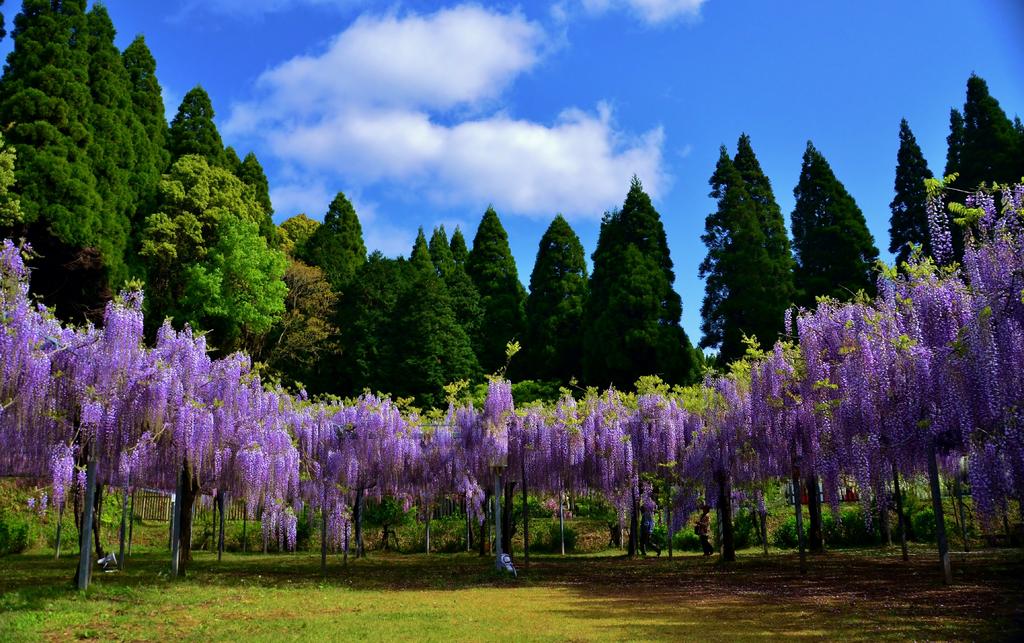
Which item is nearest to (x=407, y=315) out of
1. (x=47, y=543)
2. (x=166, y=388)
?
(x=47, y=543)

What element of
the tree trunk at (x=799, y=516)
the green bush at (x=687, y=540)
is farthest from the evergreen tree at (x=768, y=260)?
the tree trunk at (x=799, y=516)

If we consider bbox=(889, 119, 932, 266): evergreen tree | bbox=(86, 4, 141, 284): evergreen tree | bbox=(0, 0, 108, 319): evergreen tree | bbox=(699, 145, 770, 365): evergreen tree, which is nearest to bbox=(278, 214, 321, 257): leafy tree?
bbox=(86, 4, 141, 284): evergreen tree

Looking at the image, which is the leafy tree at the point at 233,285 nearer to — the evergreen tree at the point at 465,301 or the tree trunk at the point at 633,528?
the evergreen tree at the point at 465,301

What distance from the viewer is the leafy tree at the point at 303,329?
3584 cm

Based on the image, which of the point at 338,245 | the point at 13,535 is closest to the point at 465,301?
the point at 338,245

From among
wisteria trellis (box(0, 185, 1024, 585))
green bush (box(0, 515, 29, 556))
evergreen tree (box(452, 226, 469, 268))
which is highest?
evergreen tree (box(452, 226, 469, 268))

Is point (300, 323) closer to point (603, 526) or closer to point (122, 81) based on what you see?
point (122, 81)

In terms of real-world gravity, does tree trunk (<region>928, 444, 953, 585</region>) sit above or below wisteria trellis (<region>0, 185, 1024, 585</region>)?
below

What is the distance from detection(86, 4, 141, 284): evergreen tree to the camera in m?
25.5

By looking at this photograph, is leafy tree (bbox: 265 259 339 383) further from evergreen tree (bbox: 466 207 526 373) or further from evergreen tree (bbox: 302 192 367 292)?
evergreen tree (bbox: 466 207 526 373)

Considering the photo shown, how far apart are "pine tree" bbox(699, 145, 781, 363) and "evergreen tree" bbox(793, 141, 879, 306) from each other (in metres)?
1.98

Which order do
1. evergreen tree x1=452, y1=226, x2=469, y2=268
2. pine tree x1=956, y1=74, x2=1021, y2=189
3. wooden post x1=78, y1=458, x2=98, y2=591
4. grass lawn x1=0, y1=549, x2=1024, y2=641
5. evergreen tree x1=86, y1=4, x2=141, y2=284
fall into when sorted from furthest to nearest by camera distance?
evergreen tree x1=452, y1=226, x2=469, y2=268 → pine tree x1=956, y1=74, x2=1021, y2=189 → evergreen tree x1=86, y1=4, x2=141, y2=284 → wooden post x1=78, y1=458, x2=98, y2=591 → grass lawn x1=0, y1=549, x2=1024, y2=641

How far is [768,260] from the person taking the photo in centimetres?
2970

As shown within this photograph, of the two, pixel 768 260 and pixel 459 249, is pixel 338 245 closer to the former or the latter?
pixel 459 249
